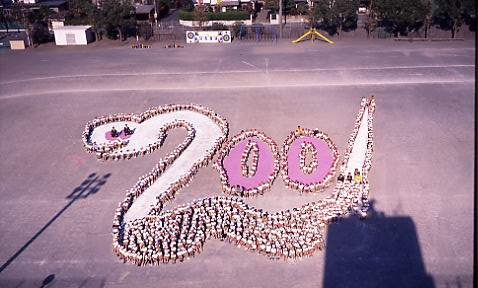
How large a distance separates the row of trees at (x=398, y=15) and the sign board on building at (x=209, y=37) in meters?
13.2

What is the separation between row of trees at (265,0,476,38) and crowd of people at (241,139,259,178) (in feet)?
127

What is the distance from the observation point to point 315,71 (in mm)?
52875

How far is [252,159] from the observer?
3472 centimetres

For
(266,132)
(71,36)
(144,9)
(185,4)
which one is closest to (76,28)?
(71,36)

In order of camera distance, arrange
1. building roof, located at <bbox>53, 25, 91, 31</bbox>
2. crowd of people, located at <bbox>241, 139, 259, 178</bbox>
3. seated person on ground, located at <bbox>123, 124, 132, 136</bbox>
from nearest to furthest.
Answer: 1. crowd of people, located at <bbox>241, 139, 259, 178</bbox>
2. seated person on ground, located at <bbox>123, 124, 132, 136</bbox>
3. building roof, located at <bbox>53, 25, 91, 31</bbox>

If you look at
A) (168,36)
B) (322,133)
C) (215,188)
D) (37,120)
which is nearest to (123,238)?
(215,188)

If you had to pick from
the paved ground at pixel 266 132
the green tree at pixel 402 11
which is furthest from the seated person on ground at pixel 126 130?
the green tree at pixel 402 11

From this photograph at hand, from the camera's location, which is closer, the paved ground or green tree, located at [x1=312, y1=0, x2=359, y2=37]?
the paved ground

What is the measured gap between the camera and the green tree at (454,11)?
2501 inches

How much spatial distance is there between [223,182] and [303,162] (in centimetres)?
619

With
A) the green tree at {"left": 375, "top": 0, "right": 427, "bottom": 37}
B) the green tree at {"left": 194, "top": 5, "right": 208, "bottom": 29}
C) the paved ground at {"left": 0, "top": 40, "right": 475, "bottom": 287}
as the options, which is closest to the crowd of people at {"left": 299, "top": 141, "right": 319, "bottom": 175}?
the paved ground at {"left": 0, "top": 40, "right": 475, "bottom": 287}

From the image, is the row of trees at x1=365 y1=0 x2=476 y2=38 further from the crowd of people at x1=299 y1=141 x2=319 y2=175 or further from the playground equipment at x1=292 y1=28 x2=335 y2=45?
the crowd of people at x1=299 y1=141 x2=319 y2=175

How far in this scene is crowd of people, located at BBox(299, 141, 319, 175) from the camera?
32625 mm

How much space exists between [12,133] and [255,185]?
23.6 meters
